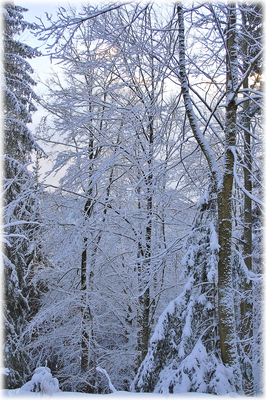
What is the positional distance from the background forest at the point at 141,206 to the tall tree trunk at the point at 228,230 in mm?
16

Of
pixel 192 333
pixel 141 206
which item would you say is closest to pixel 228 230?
pixel 192 333

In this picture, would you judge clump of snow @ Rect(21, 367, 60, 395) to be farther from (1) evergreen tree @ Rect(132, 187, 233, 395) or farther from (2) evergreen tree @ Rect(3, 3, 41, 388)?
(2) evergreen tree @ Rect(3, 3, 41, 388)

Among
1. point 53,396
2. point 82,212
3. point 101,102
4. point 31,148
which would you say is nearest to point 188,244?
point 53,396

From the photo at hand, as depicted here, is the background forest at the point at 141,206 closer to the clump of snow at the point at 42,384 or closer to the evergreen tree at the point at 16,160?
the evergreen tree at the point at 16,160

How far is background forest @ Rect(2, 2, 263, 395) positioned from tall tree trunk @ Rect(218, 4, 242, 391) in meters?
0.02

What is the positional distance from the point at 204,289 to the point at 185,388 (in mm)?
1171

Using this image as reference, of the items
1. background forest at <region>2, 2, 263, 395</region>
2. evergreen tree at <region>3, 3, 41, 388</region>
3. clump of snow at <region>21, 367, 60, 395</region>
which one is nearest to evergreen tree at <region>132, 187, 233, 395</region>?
background forest at <region>2, 2, 263, 395</region>

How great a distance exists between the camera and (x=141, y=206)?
8000 millimetres

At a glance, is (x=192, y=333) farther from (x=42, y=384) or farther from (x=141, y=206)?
(x=141, y=206)

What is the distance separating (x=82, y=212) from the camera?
308 inches

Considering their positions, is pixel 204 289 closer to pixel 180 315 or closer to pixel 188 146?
pixel 180 315

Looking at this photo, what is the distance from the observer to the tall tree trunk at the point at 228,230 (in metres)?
3.53

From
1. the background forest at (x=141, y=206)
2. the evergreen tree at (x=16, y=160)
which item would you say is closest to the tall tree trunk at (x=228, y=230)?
the background forest at (x=141, y=206)

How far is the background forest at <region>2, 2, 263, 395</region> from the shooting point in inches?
149
